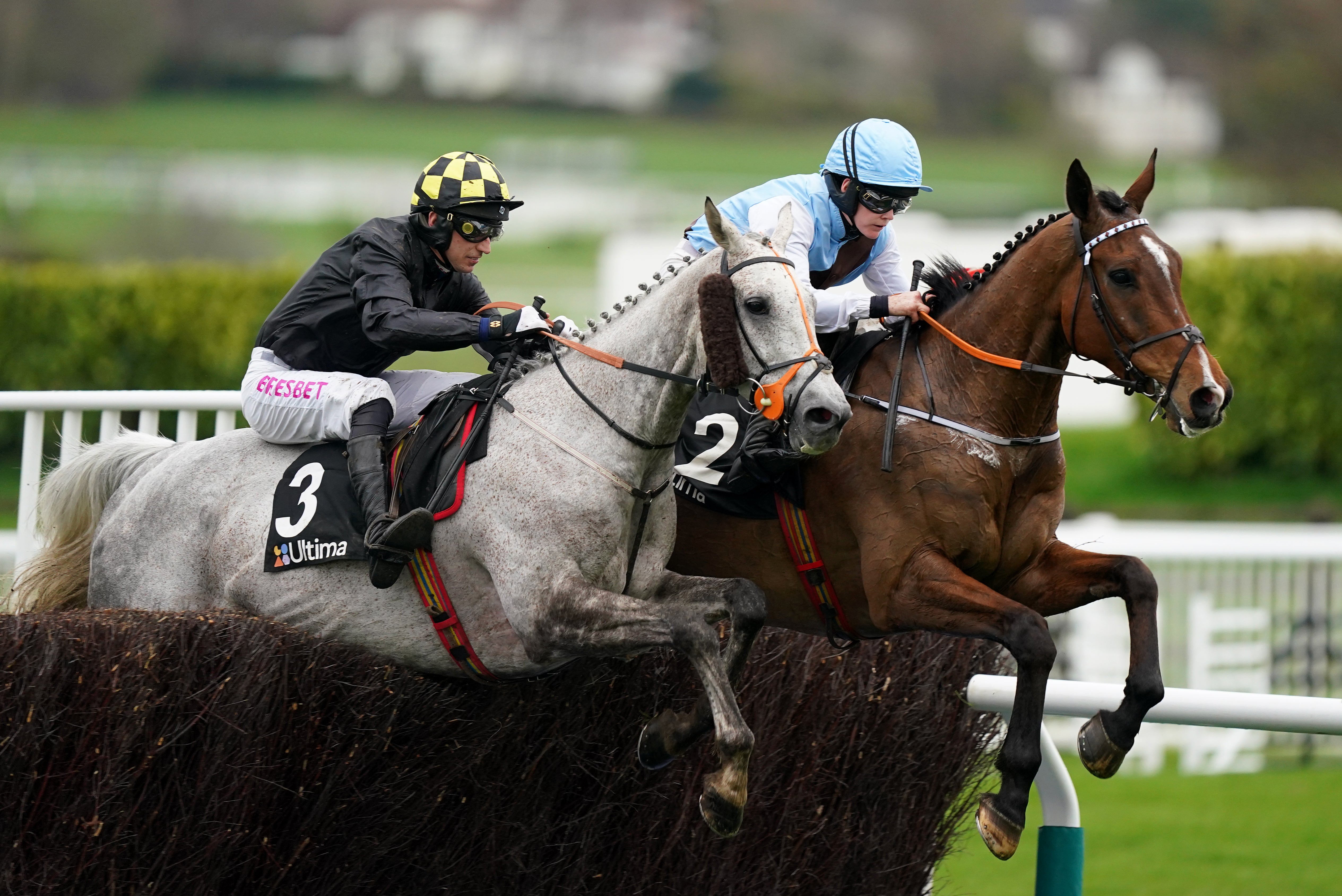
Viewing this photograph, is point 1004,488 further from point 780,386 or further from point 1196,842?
point 1196,842

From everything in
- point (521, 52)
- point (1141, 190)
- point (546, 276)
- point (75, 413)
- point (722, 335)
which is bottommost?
point (75, 413)

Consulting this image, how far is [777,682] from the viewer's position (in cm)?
506

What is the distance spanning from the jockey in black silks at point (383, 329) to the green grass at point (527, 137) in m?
46.2

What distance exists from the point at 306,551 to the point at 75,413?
1716mm

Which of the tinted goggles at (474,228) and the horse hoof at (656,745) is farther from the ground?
the tinted goggles at (474,228)

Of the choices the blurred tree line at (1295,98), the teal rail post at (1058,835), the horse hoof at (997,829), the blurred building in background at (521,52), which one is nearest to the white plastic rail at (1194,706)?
the horse hoof at (997,829)

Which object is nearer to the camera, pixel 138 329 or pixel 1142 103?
pixel 138 329

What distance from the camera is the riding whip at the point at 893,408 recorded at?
4680 millimetres

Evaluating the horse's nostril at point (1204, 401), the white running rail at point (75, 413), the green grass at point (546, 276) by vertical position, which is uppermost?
the green grass at point (546, 276)

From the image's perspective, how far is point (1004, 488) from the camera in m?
4.66

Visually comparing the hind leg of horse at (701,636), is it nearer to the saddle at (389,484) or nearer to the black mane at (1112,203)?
the saddle at (389,484)

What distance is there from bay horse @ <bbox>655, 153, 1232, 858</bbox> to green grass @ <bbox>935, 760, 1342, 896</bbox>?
92.1 inches

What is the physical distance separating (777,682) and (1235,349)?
46.5ft

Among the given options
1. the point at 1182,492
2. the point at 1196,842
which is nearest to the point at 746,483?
the point at 1196,842
